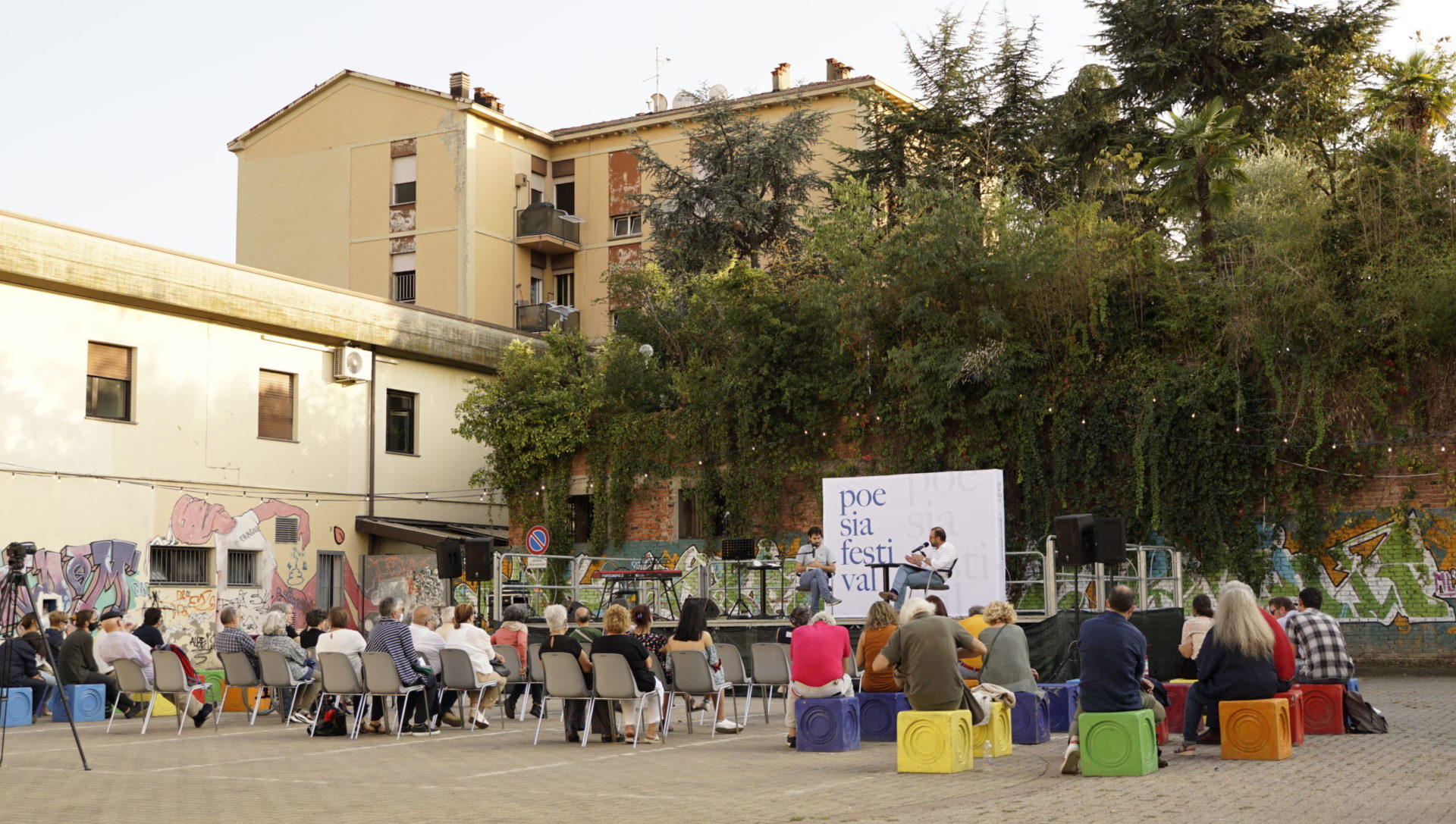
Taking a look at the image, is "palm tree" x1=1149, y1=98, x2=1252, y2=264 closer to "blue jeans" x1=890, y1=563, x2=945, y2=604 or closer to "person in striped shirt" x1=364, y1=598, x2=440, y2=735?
"blue jeans" x1=890, y1=563, x2=945, y2=604

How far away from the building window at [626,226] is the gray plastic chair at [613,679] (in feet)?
94.3

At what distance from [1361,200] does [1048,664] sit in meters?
9.40

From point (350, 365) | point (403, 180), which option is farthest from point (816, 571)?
point (403, 180)

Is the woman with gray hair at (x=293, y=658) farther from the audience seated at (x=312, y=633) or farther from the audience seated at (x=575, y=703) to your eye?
the audience seated at (x=575, y=703)

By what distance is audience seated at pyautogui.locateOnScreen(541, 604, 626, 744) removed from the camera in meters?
13.4

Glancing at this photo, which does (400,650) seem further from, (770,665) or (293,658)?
(770,665)

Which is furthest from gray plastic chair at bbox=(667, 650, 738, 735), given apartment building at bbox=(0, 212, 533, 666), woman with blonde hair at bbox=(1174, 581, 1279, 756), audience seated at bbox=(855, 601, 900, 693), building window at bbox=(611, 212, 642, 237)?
building window at bbox=(611, 212, 642, 237)

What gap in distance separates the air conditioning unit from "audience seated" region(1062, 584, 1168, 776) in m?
20.9

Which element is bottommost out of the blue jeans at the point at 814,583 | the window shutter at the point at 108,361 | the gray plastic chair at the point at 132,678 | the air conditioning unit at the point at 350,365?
the gray plastic chair at the point at 132,678

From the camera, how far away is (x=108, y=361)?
80.1 ft

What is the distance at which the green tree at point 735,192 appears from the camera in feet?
112

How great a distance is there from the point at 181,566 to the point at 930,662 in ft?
60.6

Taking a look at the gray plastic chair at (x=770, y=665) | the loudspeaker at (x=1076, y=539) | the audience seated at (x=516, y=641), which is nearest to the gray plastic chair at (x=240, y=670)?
the audience seated at (x=516, y=641)

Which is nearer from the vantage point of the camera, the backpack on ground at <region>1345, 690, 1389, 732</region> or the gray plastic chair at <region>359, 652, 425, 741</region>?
the backpack on ground at <region>1345, 690, 1389, 732</region>
